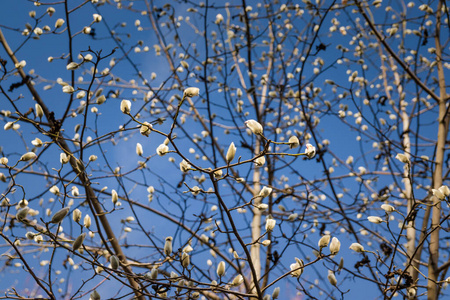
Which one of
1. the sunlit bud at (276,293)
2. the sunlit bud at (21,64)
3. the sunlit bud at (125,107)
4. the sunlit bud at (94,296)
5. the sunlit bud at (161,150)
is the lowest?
the sunlit bud at (276,293)

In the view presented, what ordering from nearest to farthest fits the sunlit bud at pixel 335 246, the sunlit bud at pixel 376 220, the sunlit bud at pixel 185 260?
the sunlit bud at pixel 335 246
the sunlit bud at pixel 185 260
the sunlit bud at pixel 376 220

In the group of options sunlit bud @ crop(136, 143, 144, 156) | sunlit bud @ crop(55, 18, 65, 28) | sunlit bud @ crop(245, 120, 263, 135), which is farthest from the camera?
sunlit bud @ crop(55, 18, 65, 28)

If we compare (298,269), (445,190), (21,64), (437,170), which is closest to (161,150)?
(298,269)

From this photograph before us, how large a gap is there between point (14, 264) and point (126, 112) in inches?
117

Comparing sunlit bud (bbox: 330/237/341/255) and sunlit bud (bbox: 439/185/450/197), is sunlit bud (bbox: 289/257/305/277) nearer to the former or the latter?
sunlit bud (bbox: 330/237/341/255)

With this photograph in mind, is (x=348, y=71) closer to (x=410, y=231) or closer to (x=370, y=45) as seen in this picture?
(x=370, y=45)

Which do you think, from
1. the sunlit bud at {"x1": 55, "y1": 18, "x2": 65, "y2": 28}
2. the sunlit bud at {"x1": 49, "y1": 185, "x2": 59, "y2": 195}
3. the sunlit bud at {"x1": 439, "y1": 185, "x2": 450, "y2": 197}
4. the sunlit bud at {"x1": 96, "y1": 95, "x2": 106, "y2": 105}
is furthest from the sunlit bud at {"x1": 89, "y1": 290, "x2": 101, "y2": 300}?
the sunlit bud at {"x1": 55, "y1": 18, "x2": 65, "y2": 28}

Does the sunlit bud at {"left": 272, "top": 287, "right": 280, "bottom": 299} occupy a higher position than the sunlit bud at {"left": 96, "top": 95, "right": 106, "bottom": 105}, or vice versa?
the sunlit bud at {"left": 96, "top": 95, "right": 106, "bottom": 105}

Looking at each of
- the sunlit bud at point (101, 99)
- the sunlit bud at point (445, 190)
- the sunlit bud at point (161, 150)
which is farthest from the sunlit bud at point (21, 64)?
the sunlit bud at point (445, 190)

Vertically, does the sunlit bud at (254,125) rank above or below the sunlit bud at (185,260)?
above

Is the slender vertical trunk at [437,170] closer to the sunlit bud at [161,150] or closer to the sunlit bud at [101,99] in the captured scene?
the sunlit bud at [161,150]

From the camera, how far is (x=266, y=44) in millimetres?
4824

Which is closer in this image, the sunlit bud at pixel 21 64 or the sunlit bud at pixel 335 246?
the sunlit bud at pixel 335 246

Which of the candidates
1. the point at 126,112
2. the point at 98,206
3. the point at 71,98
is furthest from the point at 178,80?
the point at 126,112
